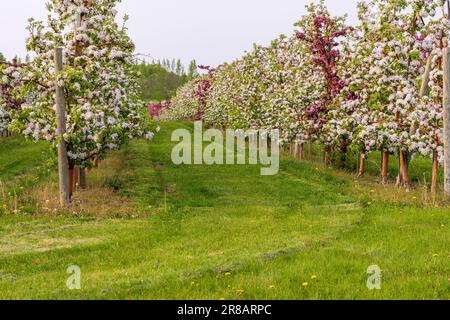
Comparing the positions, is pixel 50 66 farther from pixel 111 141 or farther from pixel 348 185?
pixel 348 185

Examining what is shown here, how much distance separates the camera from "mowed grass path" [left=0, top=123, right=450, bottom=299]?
8.45 meters

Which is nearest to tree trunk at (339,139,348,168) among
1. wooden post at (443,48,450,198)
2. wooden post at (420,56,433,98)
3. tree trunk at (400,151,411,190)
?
tree trunk at (400,151,411,190)

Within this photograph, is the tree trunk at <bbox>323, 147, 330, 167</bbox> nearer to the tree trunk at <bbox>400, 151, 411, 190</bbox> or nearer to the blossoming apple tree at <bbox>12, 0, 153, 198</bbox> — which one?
the tree trunk at <bbox>400, 151, 411, 190</bbox>

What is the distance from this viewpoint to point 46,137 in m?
16.9

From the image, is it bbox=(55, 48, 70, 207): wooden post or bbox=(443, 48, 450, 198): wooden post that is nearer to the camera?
bbox=(55, 48, 70, 207): wooden post

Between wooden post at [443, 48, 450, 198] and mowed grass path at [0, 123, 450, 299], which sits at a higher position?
wooden post at [443, 48, 450, 198]

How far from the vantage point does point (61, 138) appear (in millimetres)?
16375

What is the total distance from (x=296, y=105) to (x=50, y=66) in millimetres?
14572

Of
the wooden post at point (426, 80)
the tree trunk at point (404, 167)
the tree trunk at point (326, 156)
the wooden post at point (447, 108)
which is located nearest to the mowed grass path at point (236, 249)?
the wooden post at point (447, 108)

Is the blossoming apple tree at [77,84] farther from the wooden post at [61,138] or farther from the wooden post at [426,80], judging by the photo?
the wooden post at [426,80]

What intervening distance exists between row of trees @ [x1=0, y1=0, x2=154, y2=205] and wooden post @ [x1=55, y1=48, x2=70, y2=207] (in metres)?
0.19

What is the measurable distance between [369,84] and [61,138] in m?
12.5

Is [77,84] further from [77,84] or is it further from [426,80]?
[426,80]
